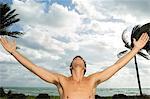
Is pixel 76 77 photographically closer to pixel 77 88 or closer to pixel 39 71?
pixel 77 88

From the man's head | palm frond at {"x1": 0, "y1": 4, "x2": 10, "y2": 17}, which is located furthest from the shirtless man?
palm frond at {"x1": 0, "y1": 4, "x2": 10, "y2": 17}

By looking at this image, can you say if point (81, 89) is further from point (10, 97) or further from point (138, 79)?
point (138, 79)

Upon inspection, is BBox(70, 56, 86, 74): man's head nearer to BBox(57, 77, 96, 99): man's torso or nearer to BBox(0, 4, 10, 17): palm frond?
BBox(57, 77, 96, 99): man's torso

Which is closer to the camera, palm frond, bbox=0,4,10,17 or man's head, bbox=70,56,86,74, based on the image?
man's head, bbox=70,56,86,74

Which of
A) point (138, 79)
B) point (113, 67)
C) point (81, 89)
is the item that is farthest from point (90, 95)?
point (138, 79)

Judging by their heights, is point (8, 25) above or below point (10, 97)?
above

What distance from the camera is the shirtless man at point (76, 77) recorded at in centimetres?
475

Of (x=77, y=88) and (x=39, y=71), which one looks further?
(x=39, y=71)

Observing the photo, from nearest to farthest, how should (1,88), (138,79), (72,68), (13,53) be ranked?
1. (72,68)
2. (13,53)
3. (1,88)
4. (138,79)

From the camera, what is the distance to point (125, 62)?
502 cm

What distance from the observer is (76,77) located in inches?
190

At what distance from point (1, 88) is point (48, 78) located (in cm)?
2937

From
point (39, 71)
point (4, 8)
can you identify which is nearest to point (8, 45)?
point (39, 71)

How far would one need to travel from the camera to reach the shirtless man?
4754 millimetres
